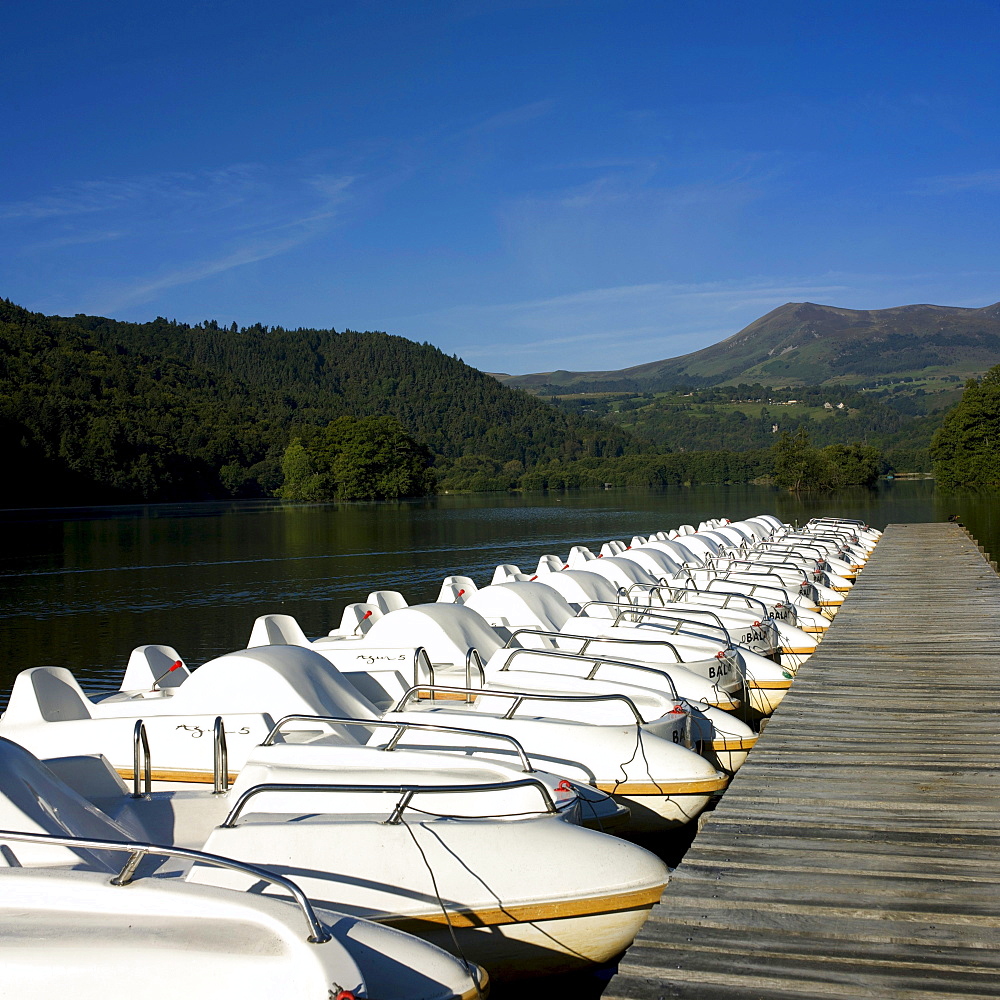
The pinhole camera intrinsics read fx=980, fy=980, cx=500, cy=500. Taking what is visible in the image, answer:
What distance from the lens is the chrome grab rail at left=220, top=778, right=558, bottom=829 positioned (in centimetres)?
600

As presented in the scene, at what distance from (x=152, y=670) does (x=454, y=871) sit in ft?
25.7

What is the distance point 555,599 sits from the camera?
14.9m

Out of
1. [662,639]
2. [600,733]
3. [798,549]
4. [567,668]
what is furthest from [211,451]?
[600,733]

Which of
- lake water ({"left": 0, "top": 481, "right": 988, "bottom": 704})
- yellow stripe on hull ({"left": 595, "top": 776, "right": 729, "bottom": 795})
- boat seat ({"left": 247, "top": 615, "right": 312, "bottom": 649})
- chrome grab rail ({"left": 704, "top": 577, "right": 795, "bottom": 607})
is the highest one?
boat seat ({"left": 247, "top": 615, "right": 312, "bottom": 649})

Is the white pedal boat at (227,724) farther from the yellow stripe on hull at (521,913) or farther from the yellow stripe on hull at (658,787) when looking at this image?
the yellow stripe on hull at (521,913)

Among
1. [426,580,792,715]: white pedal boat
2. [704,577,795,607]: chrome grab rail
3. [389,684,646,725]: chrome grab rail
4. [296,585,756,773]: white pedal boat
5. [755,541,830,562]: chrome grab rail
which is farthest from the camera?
[755,541,830,562]: chrome grab rail

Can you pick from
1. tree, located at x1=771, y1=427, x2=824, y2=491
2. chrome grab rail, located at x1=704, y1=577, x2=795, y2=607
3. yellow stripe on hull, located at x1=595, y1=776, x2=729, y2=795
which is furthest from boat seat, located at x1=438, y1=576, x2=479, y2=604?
tree, located at x1=771, y1=427, x2=824, y2=491

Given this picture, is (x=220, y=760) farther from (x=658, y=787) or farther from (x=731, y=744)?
(x=731, y=744)

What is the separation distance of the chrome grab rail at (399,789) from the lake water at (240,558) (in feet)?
46.6

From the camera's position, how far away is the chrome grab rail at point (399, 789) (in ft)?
19.7

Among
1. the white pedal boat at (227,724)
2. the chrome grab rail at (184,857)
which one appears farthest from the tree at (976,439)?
the chrome grab rail at (184,857)

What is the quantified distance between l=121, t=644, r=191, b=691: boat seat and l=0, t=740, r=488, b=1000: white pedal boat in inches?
306

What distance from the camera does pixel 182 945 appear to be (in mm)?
4254

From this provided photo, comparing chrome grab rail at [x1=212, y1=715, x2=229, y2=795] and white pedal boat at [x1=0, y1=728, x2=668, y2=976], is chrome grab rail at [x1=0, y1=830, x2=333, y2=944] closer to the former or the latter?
white pedal boat at [x1=0, y1=728, x2=668, y2=976]
